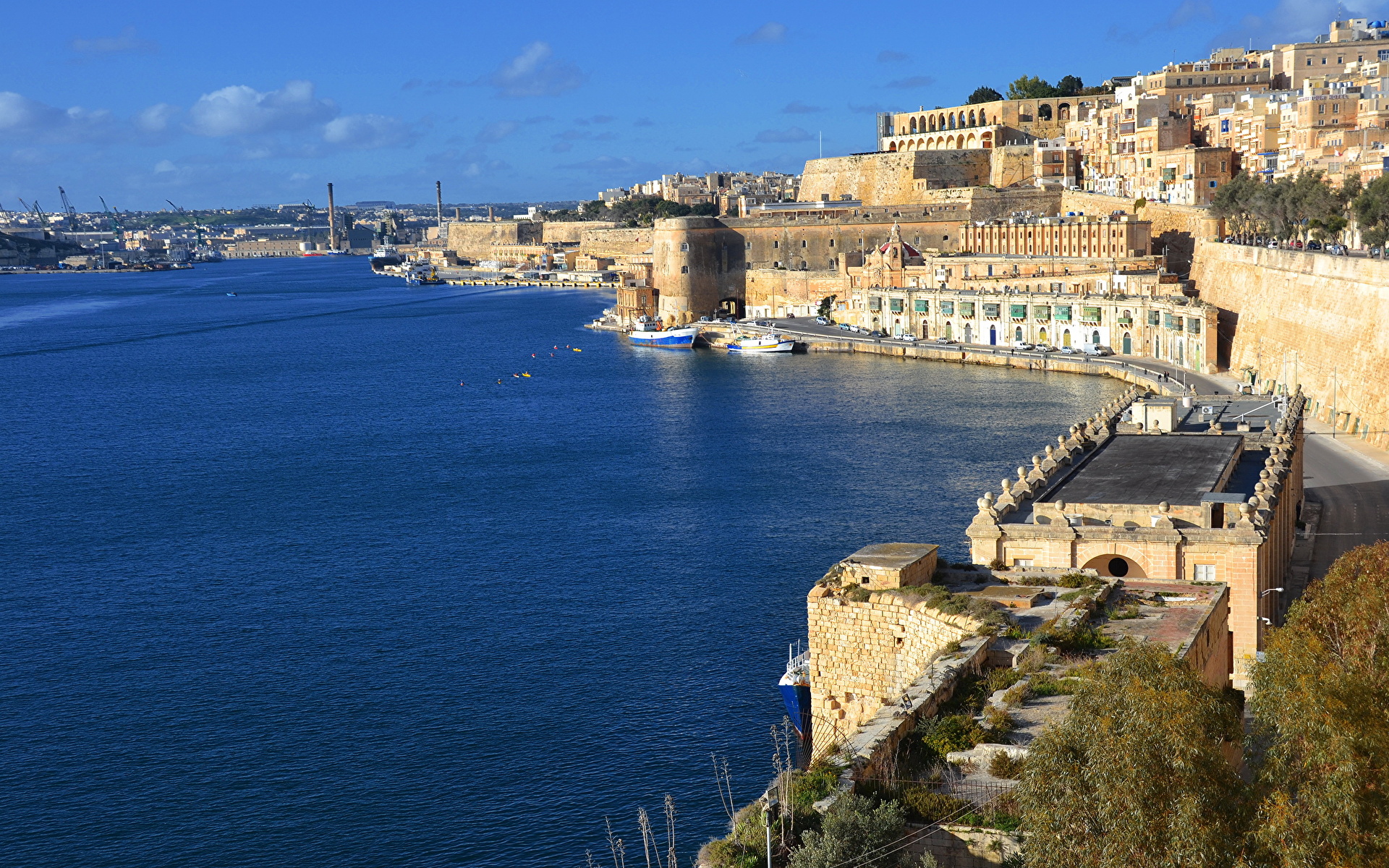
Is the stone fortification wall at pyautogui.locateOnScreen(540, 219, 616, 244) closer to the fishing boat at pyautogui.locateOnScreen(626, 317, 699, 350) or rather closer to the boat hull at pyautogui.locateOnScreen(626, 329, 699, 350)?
the fishing boat at pyautogui.locateOnScreen(626, 317, 699, 350)

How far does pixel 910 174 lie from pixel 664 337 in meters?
20.9

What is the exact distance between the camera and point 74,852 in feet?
47.6

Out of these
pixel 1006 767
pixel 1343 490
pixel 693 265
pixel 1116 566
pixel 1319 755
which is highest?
pixel 693 265

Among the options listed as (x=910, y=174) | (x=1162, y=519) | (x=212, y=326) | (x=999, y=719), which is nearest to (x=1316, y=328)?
(x=1162, y=519)

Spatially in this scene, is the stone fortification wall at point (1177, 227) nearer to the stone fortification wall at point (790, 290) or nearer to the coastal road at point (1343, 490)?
the stone fortification wall at point (790, 290)

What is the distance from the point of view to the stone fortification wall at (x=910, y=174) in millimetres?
79188

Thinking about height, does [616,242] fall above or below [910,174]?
below

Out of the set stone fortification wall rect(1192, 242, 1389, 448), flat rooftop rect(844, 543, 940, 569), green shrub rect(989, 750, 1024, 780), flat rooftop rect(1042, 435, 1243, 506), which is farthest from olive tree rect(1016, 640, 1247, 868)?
stone fortification wall rect(1192, 242, 1389, 448)

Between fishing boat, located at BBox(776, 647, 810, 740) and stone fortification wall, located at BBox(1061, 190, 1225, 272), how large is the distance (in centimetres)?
4498

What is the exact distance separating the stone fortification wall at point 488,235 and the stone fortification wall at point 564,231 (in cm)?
143

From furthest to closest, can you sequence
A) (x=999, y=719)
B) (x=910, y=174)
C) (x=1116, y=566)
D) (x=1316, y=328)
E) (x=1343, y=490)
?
(x=910, y=174) → (x=1316, y=328) → (x=1343, y=490) → (x=1116, y=566) → (x=999, y=719)

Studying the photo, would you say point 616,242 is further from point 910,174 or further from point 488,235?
point 910,174

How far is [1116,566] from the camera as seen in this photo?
1627 centimetres

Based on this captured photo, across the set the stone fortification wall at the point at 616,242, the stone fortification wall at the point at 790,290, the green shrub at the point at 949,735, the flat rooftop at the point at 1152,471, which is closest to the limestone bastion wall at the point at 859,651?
the green shrub at the point at 949,735
